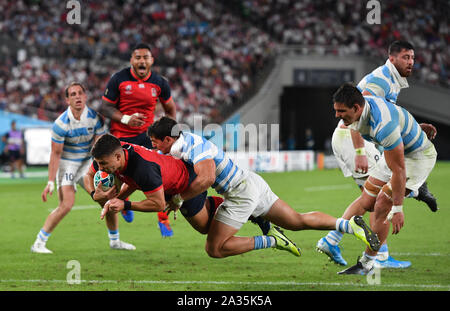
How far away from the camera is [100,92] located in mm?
28031

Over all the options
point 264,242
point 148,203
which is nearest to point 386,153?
point 264,242

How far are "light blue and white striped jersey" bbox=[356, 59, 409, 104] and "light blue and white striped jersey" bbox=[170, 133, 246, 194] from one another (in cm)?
182

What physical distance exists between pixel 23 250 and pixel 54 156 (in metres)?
1.42

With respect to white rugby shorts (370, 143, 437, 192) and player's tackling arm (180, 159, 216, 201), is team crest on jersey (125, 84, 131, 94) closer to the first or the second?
player's tackling arm (180, 159, 216, 201)

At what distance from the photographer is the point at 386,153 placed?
260 inches

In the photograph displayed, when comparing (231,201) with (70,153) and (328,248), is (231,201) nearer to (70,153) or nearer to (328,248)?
(328,248)

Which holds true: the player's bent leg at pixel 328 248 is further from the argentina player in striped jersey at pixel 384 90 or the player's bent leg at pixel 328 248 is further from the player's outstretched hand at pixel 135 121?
the player's outstretched hand at pixel 135 121

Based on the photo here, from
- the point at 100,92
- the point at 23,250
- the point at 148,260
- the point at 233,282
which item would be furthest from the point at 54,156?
the point at 100,92

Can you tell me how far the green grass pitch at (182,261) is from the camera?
7.08 metres

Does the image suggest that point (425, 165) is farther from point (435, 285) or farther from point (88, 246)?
point (88, 246)

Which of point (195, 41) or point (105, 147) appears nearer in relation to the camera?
point (105, 147)

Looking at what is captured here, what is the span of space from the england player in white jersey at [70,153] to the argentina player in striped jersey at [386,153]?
3.73 metres

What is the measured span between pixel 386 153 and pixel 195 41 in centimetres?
2765

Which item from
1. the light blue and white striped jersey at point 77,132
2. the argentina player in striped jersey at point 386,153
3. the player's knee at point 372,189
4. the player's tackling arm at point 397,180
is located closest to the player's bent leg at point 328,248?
the argentina player in striped jersey at point 386,153
